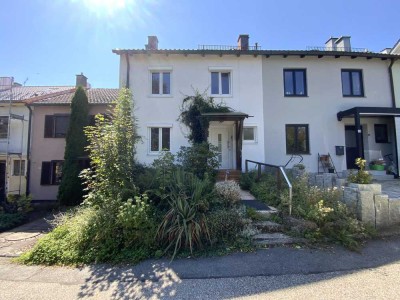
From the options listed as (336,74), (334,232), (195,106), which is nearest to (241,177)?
(195,106)

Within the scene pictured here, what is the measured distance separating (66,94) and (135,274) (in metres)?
16.2

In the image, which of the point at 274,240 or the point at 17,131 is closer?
the point at 274,240

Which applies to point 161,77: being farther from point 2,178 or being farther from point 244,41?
point 2,178

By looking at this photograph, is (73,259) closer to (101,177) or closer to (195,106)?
(101,177)

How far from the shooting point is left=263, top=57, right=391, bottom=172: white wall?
12.7 meters

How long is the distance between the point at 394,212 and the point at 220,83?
31.7 feet

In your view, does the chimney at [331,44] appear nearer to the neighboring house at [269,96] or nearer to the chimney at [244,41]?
the neighboring house at [269,96]

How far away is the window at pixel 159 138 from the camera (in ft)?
40.7

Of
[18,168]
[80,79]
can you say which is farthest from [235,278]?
[80,79]

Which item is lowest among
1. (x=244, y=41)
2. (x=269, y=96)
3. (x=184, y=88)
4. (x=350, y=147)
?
(x=350, y=147)

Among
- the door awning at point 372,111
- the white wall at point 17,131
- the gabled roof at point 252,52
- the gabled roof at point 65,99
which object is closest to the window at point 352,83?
the gabled roof at point 252,52

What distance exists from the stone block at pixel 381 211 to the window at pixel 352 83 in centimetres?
929

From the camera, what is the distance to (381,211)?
5.83 m

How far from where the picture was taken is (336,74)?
1300cm
